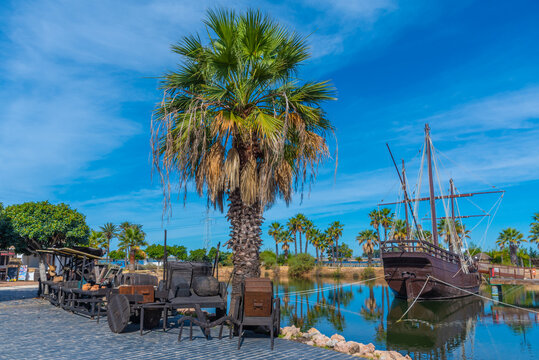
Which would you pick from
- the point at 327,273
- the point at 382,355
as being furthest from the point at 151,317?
the point at 327,273

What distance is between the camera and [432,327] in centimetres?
1798

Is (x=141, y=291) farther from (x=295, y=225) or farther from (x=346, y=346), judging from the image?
(x=295, y=225)

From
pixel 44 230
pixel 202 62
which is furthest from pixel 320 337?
pixel 44 230

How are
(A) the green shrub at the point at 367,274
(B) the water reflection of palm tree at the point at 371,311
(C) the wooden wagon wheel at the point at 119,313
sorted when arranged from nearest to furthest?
(C) the wooden wagon wheel at the point at 119,313 < (B) the water reflection of palm tree at the point at 371,311 < (A) the green shrub at the point at 367,274

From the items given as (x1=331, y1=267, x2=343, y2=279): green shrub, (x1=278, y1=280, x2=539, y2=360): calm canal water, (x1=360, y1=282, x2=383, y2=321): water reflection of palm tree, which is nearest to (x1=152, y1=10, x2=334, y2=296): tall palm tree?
(x1=278, y1=280, x2=539, y2=360): calm canal water

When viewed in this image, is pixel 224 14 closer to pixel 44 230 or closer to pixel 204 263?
pixel 204 263

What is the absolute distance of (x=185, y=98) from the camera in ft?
39.5

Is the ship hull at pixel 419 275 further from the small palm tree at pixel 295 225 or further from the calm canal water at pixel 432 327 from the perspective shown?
the small palm tree at pixel 295 225

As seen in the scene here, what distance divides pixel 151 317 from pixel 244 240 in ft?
10.7

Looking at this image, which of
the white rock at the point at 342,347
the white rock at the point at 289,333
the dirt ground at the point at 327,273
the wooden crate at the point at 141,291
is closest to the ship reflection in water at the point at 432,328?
the white rock at the point at 289,333

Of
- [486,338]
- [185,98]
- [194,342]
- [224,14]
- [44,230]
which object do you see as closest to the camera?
[194,342]

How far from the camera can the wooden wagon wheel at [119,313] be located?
9.54 m

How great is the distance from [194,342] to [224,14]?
892 cm

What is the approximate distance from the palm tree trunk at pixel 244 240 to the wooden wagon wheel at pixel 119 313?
9.64 ft
